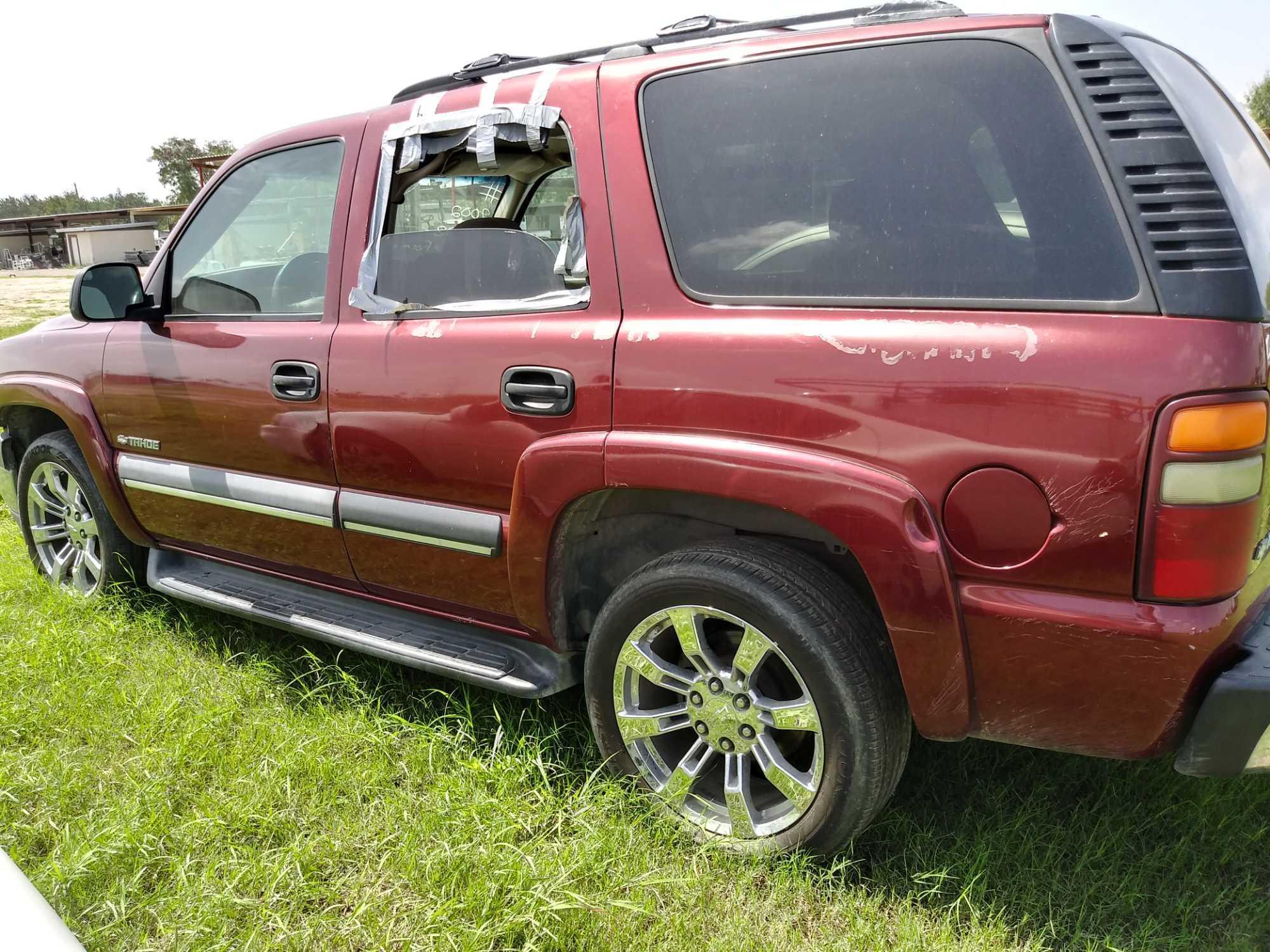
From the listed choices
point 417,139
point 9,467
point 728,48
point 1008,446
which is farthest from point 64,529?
point 1008,446

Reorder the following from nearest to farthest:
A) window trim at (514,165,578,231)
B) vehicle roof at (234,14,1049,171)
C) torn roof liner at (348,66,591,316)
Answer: vehicle roof at (234,14,1049,171), torn roof liner at (348,66,591,316), window trim at (514,165,578,231)

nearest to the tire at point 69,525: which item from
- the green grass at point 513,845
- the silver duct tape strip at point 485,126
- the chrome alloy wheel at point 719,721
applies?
the green grass at point 513,845

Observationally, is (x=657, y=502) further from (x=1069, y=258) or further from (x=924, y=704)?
(x=1069, y=258)

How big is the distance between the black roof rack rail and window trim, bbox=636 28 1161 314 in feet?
0.42

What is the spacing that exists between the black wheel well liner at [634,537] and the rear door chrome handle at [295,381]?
0.99 m

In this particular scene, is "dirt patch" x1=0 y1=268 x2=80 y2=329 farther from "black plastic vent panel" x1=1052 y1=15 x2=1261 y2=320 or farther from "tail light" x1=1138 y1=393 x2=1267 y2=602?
"tail light" x1=1138 y1=393 x2=1267 y2=602

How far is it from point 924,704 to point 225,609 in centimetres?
243

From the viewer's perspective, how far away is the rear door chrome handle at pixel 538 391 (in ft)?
7.95

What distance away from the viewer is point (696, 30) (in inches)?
97.9

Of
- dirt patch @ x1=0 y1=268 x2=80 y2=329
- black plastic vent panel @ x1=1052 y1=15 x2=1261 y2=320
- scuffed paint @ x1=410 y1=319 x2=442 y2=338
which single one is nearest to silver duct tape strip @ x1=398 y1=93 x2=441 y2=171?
scuffed paint @ x1=410 y1=319 x2=442 y2=338

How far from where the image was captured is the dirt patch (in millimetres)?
19938

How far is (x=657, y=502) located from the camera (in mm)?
2424

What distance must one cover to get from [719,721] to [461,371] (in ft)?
3.72

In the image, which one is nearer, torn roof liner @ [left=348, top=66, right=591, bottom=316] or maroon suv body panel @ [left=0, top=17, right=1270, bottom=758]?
maroon suv body panel @ [left=0, top=17, right=1270, bottom=758]
